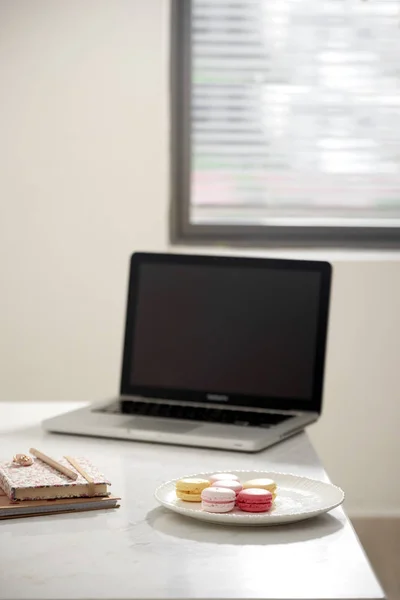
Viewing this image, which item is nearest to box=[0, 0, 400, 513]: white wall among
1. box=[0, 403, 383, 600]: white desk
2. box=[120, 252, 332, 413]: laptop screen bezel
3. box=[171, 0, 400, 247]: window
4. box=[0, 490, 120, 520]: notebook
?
box=[171, 0, 400, 247]: window

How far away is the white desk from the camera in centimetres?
101

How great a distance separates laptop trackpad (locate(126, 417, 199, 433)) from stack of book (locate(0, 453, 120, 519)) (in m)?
0.36

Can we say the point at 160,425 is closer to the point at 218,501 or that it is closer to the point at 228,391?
the point at 228,391

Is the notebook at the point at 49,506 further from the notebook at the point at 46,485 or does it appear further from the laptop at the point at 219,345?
the laptop at the point at 219,345

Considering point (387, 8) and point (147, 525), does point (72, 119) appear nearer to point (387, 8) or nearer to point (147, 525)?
point (387, 8)

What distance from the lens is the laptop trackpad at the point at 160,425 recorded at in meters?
1.69


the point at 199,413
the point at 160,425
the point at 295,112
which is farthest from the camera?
the point at 295,112

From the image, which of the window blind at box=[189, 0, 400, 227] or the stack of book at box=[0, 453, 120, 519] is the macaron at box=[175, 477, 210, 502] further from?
the window blind at box=[189, 0, 400, 227]

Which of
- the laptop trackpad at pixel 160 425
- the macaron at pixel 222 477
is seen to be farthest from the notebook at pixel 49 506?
the laptop trackpad at pixel 160 425

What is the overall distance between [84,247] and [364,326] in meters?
0.85

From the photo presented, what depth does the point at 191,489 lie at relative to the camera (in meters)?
1.26

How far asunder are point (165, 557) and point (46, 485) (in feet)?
0.76

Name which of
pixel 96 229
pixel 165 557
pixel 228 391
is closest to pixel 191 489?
pixel 165 557

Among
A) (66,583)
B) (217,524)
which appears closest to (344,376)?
(217,524)
